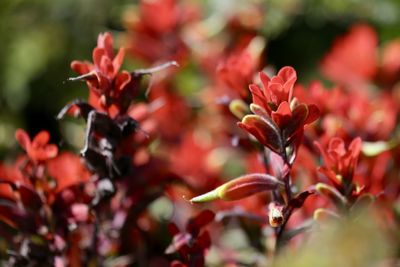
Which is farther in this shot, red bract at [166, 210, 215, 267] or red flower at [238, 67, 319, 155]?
red bract at [166, 210, 215, 267]

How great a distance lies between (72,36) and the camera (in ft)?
5.34

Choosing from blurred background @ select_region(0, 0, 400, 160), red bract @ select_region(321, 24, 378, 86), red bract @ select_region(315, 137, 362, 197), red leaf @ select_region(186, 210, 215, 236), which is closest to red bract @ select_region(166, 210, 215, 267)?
red leaf @ select_region(186, 210, 215, 236)

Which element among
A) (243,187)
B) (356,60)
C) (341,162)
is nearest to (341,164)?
(341,162)

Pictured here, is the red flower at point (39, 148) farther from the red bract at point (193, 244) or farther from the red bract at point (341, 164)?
the red bract at point (341, 164)

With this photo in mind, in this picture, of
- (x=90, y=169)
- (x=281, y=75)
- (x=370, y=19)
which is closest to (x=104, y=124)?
(x=90, y=169)

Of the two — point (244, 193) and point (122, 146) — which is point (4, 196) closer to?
point (122, 146)

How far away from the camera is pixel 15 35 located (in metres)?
1.61

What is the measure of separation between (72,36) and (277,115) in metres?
1.06

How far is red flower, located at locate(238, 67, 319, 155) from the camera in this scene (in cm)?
64

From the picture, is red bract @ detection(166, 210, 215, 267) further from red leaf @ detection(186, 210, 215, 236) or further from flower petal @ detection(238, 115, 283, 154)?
flower petal @ detection(238, 115, 283, 154)

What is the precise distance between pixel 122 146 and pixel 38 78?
845 mm

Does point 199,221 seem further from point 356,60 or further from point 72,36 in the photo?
Result: point 72,36

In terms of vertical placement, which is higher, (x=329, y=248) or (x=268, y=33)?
(x=329, y=248)

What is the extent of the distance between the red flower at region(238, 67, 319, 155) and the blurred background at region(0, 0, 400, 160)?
0.87 metres
